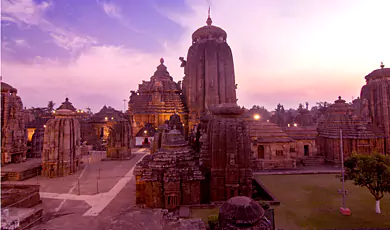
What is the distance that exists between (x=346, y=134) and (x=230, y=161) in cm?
2144

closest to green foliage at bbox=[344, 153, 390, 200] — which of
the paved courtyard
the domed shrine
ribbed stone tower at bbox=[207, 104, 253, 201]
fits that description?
ribbed stone tower at bbox=[207, 104, 253, 201]

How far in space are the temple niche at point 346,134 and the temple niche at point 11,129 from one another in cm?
4180

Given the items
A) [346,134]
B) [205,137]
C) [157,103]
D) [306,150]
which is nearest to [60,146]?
[205,137]

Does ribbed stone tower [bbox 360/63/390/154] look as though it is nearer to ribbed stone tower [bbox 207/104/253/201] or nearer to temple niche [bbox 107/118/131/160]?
ribbed stone tower [bbox 207/104/253/201]

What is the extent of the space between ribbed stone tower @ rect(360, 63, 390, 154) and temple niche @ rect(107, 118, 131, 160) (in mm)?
36327

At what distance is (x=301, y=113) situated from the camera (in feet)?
167

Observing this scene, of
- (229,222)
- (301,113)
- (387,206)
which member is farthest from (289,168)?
Result: (301,113)

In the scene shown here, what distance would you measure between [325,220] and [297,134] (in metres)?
21.7

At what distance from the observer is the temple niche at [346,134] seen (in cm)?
2503

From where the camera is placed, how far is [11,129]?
89.8 ft

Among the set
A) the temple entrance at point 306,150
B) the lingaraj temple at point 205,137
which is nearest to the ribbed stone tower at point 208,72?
the lingaraj temple at point 205,137

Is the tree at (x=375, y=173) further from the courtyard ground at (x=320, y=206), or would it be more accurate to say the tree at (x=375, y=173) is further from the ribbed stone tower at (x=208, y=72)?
the ribbed stone tower at (x=208, y=72)

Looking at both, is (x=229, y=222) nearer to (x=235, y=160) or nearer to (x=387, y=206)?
(x=235, y=160)

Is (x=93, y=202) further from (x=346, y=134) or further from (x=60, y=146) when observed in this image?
(x=346, y=134)
